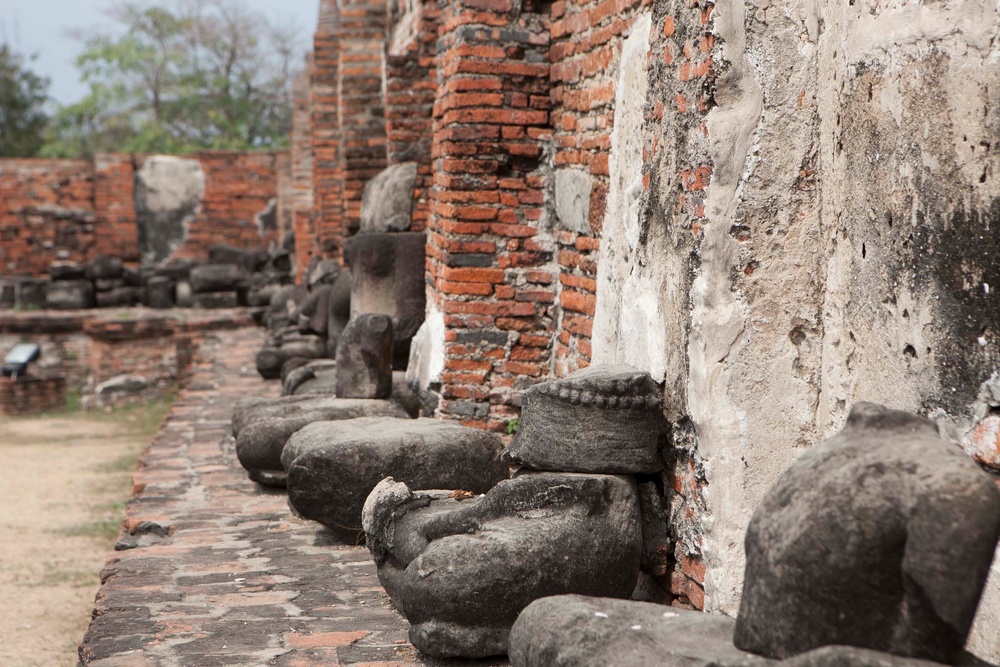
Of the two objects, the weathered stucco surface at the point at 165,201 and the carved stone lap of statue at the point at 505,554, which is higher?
the weathered stucco surface at the point at 165,201

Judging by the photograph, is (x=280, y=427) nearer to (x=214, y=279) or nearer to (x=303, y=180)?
(x=303, y=180)

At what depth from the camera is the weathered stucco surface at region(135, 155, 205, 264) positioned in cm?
1816

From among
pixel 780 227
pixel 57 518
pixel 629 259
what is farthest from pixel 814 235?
pixel 57 518

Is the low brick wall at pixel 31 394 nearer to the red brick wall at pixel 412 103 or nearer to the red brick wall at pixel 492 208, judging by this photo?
the red brick wall at pixel 412 103

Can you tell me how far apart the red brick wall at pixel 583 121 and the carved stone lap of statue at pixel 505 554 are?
5.28 ft

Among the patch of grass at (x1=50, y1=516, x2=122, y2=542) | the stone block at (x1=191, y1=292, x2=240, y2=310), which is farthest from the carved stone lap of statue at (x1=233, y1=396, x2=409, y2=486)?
the stone block at (x1=191, y1=292, x2=240, y2=310)

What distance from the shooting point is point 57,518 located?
7.12m

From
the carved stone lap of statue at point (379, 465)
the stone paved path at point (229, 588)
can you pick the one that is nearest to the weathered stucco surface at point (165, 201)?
the stone paved path at point (229, 588)

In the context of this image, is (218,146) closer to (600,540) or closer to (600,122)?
(600,122)

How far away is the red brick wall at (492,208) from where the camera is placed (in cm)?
548

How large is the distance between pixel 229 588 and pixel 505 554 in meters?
1.36

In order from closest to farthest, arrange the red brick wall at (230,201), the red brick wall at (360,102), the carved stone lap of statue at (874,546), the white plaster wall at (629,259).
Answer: the carved stone lap of statue at (874,546) → the white plaster wall at (629,259) → the red brick wall at (360,102) → the red brick wall at (230,201)

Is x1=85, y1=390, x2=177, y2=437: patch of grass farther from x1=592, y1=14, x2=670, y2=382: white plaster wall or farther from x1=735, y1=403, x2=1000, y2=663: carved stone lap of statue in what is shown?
x1=735, y1=403, x2=1000, y2=663: carved stone lap of statue

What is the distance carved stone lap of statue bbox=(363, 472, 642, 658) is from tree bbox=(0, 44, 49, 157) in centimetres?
2511
